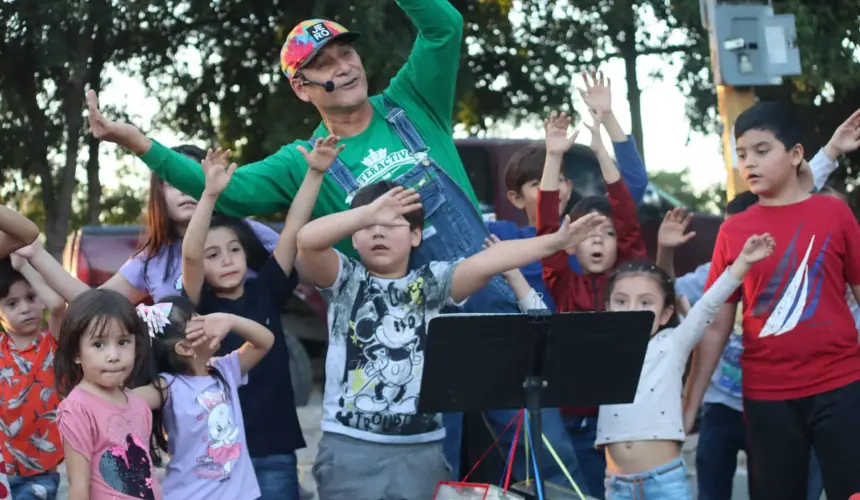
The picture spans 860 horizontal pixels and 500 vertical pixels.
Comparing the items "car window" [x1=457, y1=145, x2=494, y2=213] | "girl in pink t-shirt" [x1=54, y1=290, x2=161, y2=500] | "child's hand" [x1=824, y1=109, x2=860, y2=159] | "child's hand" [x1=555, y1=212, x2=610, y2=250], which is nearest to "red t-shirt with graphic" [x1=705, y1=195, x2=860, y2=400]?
"child's hand" [x1=824, y1=109, x2=860, y2=159]

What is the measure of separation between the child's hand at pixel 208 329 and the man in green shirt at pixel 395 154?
578mm

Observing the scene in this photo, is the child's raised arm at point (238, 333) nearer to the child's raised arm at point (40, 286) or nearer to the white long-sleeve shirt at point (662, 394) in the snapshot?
the child's raised arm at point (40, 286)

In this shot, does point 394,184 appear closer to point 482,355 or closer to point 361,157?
point 361,157

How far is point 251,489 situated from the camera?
4398 mm

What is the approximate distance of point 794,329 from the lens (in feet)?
15.7

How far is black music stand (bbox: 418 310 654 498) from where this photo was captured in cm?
399

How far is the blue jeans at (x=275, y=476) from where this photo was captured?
469cm

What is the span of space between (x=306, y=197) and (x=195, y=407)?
82cm

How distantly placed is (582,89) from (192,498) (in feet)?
7.80

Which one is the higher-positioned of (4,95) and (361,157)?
(4,95)

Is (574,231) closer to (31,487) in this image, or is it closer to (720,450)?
(720,450)

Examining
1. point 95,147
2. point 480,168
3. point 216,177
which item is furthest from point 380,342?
point 95,147

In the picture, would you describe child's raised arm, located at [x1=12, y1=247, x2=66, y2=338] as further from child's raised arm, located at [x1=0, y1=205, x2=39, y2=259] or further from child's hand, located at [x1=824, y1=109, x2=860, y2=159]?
child's hand, located at [x1=824, y1=109, x2=860, y2=159]

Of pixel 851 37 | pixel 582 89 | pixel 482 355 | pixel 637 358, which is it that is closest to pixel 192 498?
pixel 482 355
